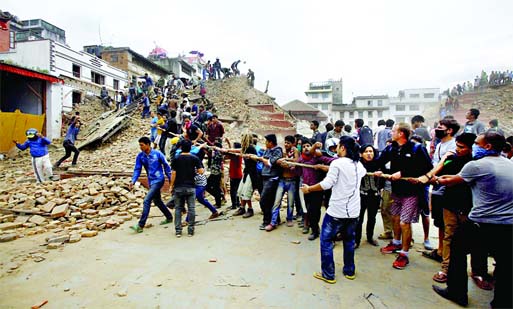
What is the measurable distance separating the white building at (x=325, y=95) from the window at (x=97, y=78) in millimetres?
38094

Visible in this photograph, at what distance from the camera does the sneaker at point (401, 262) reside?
381cm

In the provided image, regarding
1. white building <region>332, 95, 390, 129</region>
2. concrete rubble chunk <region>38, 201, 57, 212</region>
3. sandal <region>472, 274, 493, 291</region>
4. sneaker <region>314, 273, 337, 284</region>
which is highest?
Result: white building <region>332, 95, 390, 129</region>

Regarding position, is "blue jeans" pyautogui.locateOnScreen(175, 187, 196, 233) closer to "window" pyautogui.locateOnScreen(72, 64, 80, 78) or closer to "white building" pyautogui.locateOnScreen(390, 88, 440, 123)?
"window" pyautogui.locateOnScreen(72, 64, 80, 78)

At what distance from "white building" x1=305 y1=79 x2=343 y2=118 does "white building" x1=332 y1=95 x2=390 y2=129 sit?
1.81m

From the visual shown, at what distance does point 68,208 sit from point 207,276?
15.8ft

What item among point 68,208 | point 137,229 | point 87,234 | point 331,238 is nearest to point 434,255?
point 331,238

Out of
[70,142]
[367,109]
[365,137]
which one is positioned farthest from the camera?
[367,109]

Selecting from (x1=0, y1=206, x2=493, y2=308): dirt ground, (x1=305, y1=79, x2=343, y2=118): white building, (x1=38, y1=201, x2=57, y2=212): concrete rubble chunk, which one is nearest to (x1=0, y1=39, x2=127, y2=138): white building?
(x1=38, y1=201, x2=57, y2=212): concrete rubble chunk

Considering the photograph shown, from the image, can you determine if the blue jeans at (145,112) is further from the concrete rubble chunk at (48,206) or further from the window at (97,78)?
the concrete rubble chunk at (48,206)

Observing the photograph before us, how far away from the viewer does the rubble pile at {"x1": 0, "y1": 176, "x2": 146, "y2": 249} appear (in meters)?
5.67

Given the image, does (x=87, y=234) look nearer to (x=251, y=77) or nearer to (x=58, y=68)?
(x=58, y=68)

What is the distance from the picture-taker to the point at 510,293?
254cm

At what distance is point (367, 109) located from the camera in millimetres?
48969

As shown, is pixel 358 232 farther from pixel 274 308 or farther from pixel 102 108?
pixel 102 108
